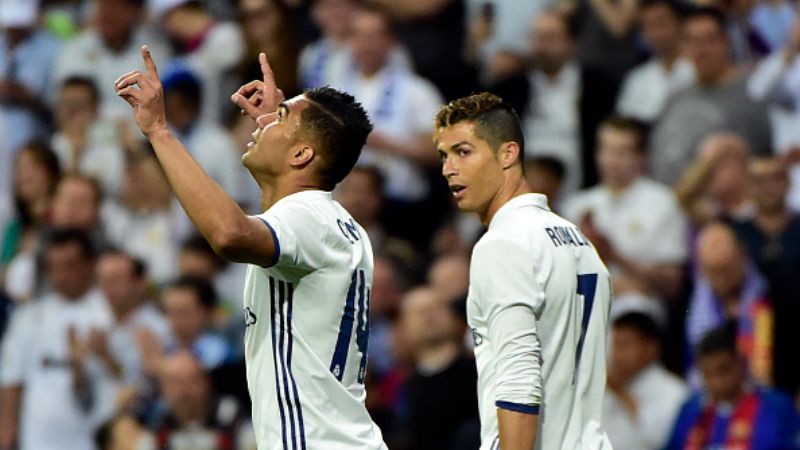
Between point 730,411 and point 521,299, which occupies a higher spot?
point 521,299

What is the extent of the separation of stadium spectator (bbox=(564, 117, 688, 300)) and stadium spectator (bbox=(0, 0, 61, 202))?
5.12 meters

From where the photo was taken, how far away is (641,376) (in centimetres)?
963

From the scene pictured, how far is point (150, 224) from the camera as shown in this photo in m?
12.7

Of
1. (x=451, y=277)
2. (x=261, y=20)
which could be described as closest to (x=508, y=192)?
(x=451, y=277)

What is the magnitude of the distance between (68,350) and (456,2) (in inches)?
149

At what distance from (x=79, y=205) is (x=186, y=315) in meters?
1.81

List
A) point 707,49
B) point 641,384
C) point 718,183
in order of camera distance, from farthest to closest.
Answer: point 707,49 → point 718,183 → point 641,384

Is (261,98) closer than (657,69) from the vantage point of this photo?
Yes

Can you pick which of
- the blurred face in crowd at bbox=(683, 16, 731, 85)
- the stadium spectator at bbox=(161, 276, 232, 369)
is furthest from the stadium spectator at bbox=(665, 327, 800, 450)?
the stadium spectator at bbox=(161, 276, 232, 369)

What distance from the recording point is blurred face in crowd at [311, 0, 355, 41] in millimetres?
12633

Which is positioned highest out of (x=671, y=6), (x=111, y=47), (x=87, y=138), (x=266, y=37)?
(x=111, y=47)

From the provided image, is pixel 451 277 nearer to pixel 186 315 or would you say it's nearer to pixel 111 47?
pixel 186 315

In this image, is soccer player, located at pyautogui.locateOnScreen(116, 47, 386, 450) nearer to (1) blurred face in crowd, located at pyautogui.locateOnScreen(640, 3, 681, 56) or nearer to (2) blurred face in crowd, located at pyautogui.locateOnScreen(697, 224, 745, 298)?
(2) blurred face in crowd, located at pyautogui.locateOnScreen(697, 224, 745, 298)

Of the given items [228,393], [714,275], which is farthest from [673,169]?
[228,393]
